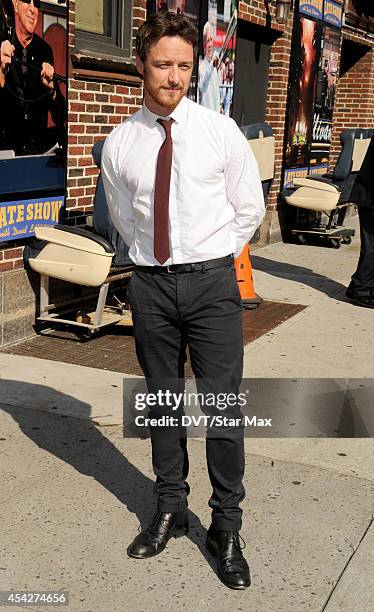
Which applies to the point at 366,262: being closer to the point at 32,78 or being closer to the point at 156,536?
the point at 32,78

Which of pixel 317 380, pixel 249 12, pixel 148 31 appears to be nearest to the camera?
pixel 148 31

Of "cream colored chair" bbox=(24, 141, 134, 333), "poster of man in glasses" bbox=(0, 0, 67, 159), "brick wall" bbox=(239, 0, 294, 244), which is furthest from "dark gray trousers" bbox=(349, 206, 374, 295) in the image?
"brick wall" bbox=(239, 0, 294, 244)

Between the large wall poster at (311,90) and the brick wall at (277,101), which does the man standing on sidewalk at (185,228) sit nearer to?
the brick wall at (277,101)

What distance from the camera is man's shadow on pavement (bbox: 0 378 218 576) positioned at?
379 centimetres

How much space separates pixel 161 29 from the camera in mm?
2982

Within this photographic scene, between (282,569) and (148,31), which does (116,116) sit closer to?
(148,31)

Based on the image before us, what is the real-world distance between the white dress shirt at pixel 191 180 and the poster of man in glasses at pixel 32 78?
2.93 m

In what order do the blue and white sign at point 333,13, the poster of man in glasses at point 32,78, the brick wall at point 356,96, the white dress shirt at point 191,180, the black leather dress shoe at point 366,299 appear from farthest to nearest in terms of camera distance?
the brick wall at point 356,96 < the blue and white sign at point 333,13 < the black leather dress shoe at point 366,299 < the poster of man in glasses at point 32,78 < the white dress shirt at point 191,180

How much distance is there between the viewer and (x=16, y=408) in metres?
4.88

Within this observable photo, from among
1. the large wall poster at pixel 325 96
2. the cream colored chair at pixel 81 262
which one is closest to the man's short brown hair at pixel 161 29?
the cream colored chair at pixel 81 262

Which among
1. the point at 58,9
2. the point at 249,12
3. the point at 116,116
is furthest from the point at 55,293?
the point at 249,12

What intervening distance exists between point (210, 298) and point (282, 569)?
1149 millimetres

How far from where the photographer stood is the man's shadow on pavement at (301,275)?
8719 millimetres

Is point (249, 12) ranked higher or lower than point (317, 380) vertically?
higher
